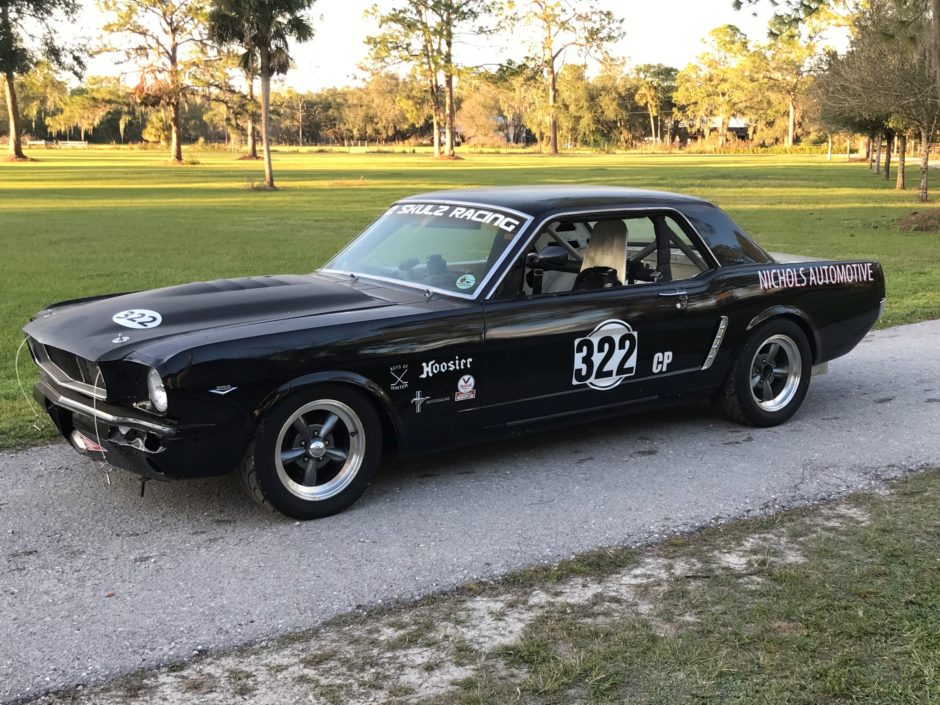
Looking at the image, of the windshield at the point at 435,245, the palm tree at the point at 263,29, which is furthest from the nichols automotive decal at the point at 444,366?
the palm tree at the point at 263,29

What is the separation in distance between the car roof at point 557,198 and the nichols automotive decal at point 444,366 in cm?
106

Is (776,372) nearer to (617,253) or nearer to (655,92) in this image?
(617,253)

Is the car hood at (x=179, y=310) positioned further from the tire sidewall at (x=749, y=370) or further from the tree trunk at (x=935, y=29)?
the tree trunk at (x=935, y=29)

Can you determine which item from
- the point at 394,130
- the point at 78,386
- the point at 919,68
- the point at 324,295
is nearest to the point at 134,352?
the point at 78,386

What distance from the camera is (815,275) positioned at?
6.07 metres

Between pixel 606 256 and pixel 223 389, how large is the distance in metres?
2.63

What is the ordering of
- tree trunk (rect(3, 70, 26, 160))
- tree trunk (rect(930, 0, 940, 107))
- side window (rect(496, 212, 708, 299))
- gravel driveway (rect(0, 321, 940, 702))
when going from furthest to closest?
tree trunk (rect(3, 70, 26, 160)), tree trunk (rect(930, 0, 940, 107)), side window (rect(496, 212, 708, 299)), gravel driveway (rect(0, 321, 940, 702))

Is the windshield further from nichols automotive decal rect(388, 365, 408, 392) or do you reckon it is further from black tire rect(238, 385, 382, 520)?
black tire rect(238, 385, 382, 520)

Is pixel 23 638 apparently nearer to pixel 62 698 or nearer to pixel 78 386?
pixel 62 698

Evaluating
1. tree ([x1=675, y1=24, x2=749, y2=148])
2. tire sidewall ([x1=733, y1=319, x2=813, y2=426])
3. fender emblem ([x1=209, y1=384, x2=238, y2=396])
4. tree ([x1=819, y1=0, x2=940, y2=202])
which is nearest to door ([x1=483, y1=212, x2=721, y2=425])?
tire sidewall ([x1=733, y1=319, x2=813, y2=426])

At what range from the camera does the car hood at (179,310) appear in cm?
417

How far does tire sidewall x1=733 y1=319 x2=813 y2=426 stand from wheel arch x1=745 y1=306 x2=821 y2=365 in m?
0.04

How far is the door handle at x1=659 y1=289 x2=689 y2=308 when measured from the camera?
5.40 metres

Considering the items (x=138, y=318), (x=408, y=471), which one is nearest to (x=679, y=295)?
(x=408, y=471)
